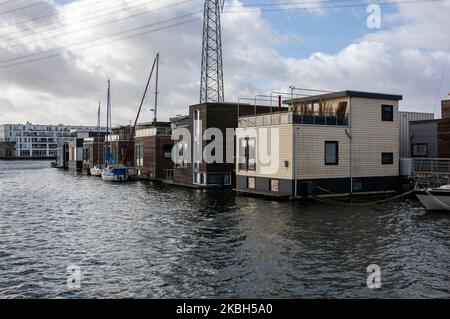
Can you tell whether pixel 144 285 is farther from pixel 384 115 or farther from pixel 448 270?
pixel 384 115

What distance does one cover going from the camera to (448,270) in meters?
17.1

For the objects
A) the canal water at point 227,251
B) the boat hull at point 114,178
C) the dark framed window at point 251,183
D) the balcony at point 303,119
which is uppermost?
the balcony at point 303,119

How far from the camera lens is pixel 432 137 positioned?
4612cm

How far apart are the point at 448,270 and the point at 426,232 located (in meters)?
7.09

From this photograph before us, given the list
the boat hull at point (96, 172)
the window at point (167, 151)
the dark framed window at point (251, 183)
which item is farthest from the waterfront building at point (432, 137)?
the boat hull at point (96, 172)

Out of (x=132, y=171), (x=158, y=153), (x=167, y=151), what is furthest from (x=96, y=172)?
(x=167, y=151)

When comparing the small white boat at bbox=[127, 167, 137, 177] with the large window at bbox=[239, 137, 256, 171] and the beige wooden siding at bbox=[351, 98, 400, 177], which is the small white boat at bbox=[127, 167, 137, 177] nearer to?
the large window at bbox=[239, 137, 256, 171]

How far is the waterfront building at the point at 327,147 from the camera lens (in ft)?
127

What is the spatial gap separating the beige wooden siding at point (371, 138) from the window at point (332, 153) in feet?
5.93

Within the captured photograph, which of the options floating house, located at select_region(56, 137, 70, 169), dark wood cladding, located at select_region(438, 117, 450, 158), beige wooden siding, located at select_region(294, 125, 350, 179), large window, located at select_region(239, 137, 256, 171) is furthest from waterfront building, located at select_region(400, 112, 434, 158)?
floating house, located at select_region(56, 137, 70, 169)

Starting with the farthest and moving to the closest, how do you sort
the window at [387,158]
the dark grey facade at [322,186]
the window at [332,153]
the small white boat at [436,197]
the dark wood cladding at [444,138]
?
the dark wood cladding at [444,138]
the window at [387,158]
the window at [332,153]
the dark grey facade at [322,186]
the small white boat at [436,197]

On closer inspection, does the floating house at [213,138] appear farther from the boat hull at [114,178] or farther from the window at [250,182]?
the boat hull at [114,178]

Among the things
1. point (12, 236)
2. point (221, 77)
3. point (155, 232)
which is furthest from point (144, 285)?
point (221, 77)
